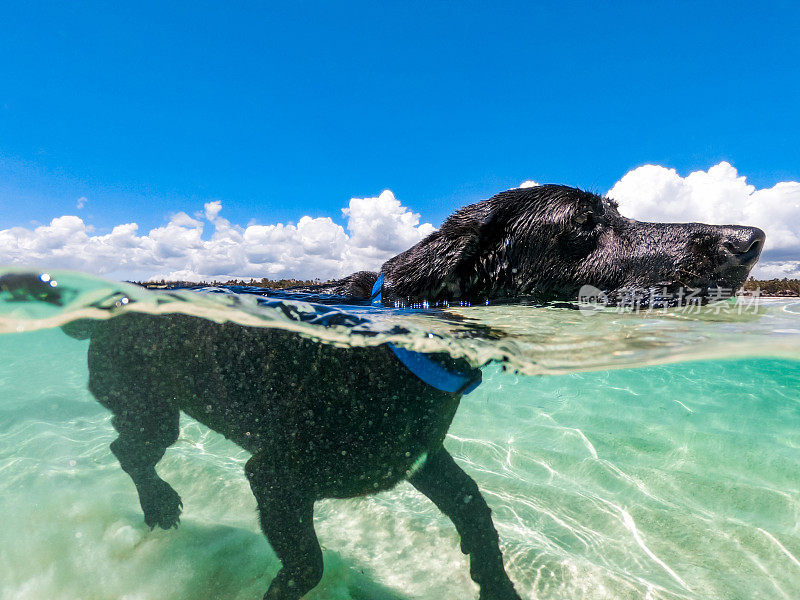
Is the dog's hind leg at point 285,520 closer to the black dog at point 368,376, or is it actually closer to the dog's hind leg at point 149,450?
the black dog at point 368,376

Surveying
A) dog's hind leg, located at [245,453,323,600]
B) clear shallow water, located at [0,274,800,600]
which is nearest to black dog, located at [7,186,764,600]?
dog's hind leg, located at [245,453,323,600]

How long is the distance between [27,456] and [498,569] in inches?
A: 217

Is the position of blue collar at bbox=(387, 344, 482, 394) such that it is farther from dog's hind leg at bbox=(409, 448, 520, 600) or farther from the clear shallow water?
dog's hind leg at bbox=(409, 448, 520, 600)

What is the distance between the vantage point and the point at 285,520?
2.06m

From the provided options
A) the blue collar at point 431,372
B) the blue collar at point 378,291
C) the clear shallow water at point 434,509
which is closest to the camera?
the blue collar at point 431,372

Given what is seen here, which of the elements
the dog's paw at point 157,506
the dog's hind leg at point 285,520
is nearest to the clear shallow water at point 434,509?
the dog's paw at point 157,506

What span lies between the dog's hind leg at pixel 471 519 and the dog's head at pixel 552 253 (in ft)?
5.33

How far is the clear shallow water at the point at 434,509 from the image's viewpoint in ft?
9.07

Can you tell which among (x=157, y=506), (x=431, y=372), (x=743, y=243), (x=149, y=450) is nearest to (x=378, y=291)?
(x=431, y=372)

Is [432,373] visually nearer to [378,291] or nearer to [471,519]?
[471,519]

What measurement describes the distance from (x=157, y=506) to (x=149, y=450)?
0.62 metres

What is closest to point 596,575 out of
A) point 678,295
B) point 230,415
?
point 678,295

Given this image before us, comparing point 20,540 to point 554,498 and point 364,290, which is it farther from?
point 554,498

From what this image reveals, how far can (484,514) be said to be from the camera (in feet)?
8.02
